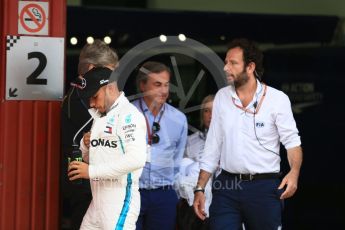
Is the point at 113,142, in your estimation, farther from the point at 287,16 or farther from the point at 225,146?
the point at 287,16

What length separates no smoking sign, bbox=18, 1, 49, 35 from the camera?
505 centimetres

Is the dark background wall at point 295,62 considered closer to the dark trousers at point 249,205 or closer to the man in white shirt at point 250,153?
the man in white shirt at point 250,153

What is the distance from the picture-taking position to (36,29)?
16.6ft

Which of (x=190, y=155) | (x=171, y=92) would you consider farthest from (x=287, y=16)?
(x=190, y=155)

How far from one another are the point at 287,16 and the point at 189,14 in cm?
120

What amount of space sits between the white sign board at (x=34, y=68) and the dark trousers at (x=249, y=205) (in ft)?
4.30

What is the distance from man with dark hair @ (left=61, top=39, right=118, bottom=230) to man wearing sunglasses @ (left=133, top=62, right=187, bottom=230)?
→ 2.60 ft

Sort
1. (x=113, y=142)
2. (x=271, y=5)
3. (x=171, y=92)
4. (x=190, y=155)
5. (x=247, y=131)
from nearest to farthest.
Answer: (x=113, y=142) → (x=247, y=131) → (x=190, y=155) → (x=171, y=92) → (x=271, y=5)

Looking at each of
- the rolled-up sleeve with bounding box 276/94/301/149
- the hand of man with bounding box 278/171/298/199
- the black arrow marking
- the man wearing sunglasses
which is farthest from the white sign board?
the hand of man with bounding box 278/171/298/199

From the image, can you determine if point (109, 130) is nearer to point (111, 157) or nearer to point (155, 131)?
point (111, 157)

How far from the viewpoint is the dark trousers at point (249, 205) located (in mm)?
4762

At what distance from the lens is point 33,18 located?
16.6 feet

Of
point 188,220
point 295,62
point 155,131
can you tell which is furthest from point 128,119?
point 295,62

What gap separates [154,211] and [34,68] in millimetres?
1395
